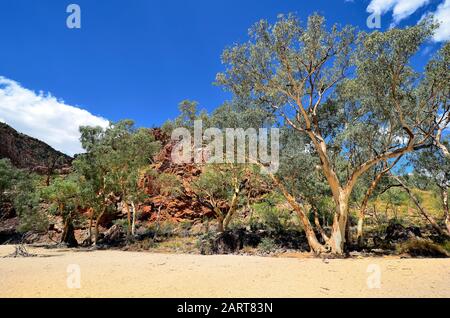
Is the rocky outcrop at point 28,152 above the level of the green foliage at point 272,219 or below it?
above

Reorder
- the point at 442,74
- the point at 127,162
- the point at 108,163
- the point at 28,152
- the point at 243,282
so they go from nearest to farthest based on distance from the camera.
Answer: the point at 243,282 → the point at 442,74 → the point at 108,163 → the point at 127,162 → the point at 28,152

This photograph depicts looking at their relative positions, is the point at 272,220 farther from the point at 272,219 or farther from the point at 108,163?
the point at 108,163

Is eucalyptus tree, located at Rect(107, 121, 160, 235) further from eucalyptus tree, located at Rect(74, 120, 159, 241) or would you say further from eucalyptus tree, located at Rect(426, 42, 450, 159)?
eucalyptus tree, located at Rect(426, 42, 450, 159)

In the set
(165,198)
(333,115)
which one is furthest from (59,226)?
(333,115)

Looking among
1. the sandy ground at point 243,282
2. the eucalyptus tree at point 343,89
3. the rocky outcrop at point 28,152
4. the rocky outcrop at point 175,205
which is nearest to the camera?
the sandy ground at point 243,282

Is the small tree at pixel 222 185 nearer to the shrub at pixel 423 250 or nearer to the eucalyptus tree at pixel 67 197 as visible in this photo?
the eucalyptus tree at pixel 67 197

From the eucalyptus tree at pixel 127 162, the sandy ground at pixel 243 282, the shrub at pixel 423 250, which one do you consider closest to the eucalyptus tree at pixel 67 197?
the eucalyptus tree at pixel 127 162

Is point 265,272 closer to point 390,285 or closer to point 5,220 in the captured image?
Result: point 390,285

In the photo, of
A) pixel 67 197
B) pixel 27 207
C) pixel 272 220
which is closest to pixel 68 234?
pixel 27 207

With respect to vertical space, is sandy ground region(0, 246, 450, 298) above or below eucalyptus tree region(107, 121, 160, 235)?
below

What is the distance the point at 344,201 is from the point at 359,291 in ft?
25.3

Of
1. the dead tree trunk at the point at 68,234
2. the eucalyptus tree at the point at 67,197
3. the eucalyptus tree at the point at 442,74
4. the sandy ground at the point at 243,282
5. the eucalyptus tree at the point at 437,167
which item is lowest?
the dead tree trunk at the point at 68,234

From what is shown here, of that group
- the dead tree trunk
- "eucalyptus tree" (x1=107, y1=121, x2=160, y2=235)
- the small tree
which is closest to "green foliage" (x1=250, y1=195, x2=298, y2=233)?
the small tree

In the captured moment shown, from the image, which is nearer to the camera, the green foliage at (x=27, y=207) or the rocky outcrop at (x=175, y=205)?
the green foliage at (x=27, y=207)
